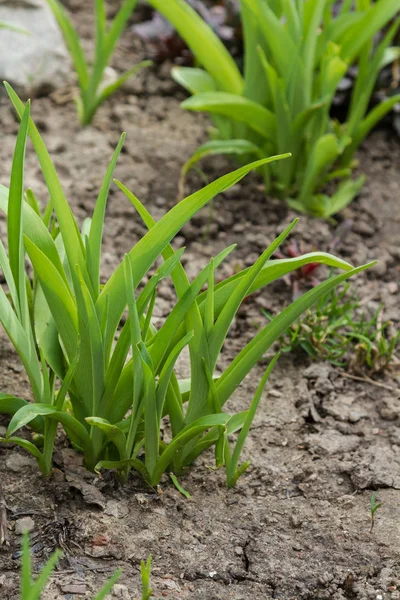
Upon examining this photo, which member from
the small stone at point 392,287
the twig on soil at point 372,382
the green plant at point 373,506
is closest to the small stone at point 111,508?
the green plant at point 373,506

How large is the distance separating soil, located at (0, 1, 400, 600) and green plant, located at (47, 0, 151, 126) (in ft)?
0.94

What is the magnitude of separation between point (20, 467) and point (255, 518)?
1.94ft

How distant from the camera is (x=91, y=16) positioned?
4074mm

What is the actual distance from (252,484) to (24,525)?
600 mm

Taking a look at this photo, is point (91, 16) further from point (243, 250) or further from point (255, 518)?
point (255, 518)

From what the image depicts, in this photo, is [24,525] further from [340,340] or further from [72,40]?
[72,40]

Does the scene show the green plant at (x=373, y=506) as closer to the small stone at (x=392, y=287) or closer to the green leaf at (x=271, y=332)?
the green leaf at (x=271, y=332)

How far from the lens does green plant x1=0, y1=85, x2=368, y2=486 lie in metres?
1.73

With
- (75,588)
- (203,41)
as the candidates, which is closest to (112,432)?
(75,588)

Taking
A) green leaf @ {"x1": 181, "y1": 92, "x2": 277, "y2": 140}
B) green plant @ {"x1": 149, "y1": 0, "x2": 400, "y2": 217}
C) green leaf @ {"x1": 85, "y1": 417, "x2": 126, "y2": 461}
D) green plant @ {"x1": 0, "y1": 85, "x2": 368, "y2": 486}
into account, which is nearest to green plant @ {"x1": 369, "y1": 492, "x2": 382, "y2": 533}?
green plant @ {"x1": 0, "y1": 85, "x2": 368, "y2": 486}

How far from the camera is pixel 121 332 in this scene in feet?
6.03

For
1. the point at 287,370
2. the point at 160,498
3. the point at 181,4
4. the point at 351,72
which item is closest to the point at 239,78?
the point at 181,4

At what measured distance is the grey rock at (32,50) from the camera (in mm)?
3467

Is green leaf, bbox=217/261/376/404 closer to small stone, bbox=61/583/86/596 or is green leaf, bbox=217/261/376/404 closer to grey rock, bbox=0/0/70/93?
small stone, bbox=61/583/86/596
